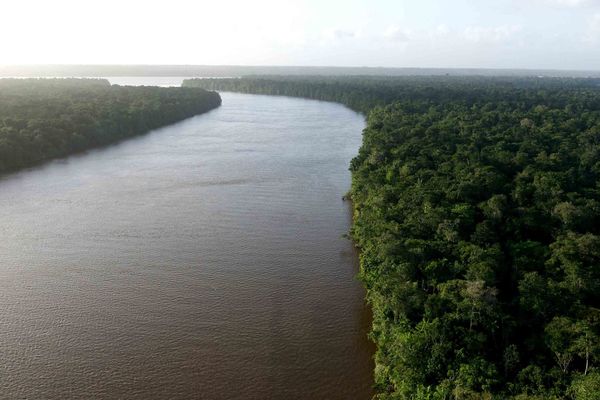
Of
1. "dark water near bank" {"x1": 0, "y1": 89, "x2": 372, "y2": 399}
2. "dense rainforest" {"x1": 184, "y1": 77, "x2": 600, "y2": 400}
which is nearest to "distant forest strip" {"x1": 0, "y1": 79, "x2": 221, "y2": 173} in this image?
"dark water near bank" {"x1": 0, "y1": 89, "x2": 372, "y2": 399}

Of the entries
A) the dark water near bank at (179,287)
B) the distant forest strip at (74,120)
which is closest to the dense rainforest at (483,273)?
the dark water near bank at (179,287)

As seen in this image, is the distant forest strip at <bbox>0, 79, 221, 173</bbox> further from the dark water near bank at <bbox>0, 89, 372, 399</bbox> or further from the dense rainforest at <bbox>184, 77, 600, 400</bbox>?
the dense rainforest at <bbox>184, 77, 600, 400</bbox>

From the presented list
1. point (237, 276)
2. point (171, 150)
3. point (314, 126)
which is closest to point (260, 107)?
point (314, 126)

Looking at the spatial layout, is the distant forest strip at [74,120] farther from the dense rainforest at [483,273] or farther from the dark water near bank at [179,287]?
the dense rainforest at [483,273]

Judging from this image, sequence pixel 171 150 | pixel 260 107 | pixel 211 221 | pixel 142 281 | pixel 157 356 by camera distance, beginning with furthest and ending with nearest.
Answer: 1. pixel 260 107
2. pixel 171 150
3. pixel 211 221
4. pixel 142 281
5. pixel 157 356

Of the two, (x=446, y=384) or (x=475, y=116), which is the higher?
(x=475, y=116)

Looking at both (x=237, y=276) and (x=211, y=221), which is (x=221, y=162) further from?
(x=237, y=276)
